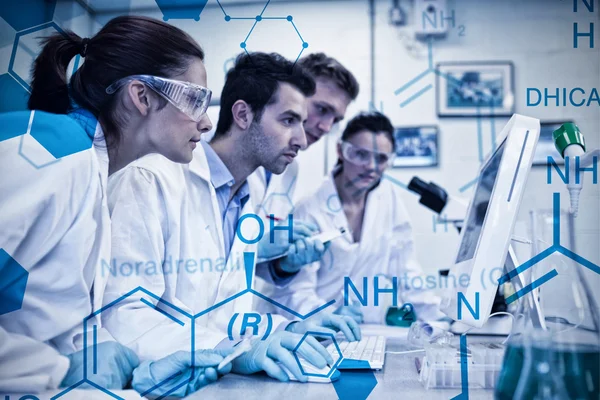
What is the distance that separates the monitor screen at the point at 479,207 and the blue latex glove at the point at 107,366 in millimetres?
808

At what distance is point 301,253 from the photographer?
1699 millimetres

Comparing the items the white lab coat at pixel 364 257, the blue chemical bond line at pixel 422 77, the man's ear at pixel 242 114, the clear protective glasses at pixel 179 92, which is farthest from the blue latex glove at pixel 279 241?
the blue chemical bond line at pixel 422 77

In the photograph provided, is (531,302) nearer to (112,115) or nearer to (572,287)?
(572,287)

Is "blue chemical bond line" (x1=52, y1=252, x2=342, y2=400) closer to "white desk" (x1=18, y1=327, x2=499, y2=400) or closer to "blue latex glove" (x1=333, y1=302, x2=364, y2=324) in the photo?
"white desk" (x1=18, y1=327, x2=499, y2=400)

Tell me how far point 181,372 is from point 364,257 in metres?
1.06

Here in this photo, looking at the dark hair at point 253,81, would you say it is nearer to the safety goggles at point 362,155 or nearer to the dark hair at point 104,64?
the dark hair at point 104,64

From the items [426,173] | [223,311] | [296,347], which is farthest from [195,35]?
[426,173]

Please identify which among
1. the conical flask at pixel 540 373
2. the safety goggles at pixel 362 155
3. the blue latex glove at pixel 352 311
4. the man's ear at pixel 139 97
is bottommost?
the blue latex glove at pixel 352 311

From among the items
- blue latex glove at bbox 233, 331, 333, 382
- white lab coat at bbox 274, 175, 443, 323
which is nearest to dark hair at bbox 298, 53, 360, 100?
white lab coat at bbox 274, 175, 443, 323

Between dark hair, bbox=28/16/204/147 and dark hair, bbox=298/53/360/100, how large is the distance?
51 centimetres

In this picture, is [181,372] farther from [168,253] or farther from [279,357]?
[168,253]

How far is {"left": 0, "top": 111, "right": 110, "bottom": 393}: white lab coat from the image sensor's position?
41.6 inches

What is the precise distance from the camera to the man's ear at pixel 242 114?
152cm

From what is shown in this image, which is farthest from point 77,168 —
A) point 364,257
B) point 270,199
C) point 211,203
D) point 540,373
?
point 364,257
